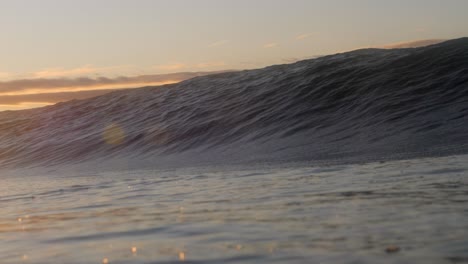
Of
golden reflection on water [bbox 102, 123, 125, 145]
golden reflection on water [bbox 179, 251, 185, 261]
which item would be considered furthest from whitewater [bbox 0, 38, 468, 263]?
golden reflection on water [bbox 102, 123, 125, 145]

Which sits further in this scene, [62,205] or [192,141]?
[192,141]

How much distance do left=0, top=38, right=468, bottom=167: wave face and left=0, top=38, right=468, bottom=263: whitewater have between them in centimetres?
7

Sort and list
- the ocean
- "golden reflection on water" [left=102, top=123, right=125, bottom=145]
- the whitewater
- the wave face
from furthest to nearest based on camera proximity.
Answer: "golden reflection on water" [left=102, top=123, right=125, bottom=145], the wave face, the whitewater, the ocean

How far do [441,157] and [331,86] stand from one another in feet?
40.6

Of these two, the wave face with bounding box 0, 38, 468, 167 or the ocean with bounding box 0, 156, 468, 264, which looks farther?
the wave face with bounding box 0, 38, 468, 167

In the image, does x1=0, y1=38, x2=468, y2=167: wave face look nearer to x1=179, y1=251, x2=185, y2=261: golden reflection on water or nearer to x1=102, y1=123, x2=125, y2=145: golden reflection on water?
x1=102, y1=123, x2=125, y2=145: golden reflection on water

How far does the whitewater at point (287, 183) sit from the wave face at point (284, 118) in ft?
0.24

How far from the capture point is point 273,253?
339 cm

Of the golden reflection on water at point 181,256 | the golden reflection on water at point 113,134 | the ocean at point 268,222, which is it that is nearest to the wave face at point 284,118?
the golden reflection on water at point 113,134

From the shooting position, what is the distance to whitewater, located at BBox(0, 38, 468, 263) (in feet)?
11.8

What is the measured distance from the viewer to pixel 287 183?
22.0ft

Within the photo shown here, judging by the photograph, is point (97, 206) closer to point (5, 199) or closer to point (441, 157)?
point (5, 199)

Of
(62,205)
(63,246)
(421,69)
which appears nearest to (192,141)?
(421,69)

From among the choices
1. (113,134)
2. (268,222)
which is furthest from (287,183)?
(113,134)
